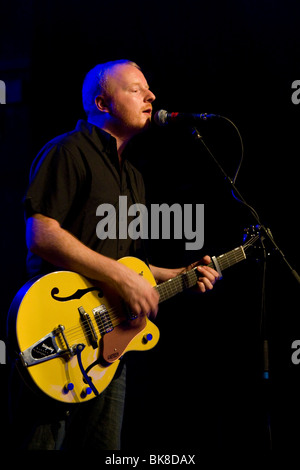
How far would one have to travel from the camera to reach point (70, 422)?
1783 millimetres

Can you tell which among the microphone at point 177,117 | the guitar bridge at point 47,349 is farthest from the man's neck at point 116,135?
the guitar bridge at point 47,349

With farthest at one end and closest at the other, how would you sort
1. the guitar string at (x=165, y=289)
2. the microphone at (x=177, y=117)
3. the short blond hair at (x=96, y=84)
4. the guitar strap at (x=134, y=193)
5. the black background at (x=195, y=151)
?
the black background at (x=195, y=151) → the short blond hair at (x=96, y=84) → the guitar strap at (x=134, y=193) → the microphone at (x=177, y=117) → the guitar string at (x=165, y=289)

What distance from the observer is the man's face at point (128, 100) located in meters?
2.30

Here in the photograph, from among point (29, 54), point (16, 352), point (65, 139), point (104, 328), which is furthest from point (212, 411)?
point (29, 54)

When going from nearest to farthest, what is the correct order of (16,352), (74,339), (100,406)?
1. (16,352)
2. (74,339)
3. (100,406)

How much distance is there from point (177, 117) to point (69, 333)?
1.23m

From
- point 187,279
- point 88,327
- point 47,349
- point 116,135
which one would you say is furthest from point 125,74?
point 47,349

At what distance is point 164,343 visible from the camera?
9.55ft

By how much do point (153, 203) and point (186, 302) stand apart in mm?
762

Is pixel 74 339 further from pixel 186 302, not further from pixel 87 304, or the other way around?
pixel 186 302

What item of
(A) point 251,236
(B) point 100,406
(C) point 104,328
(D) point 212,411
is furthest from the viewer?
(D) point 212,411

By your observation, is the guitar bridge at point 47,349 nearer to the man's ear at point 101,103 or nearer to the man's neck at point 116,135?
the man's neck at point 116,135

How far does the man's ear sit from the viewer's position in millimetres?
2354

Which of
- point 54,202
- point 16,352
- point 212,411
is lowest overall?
point 212,411
